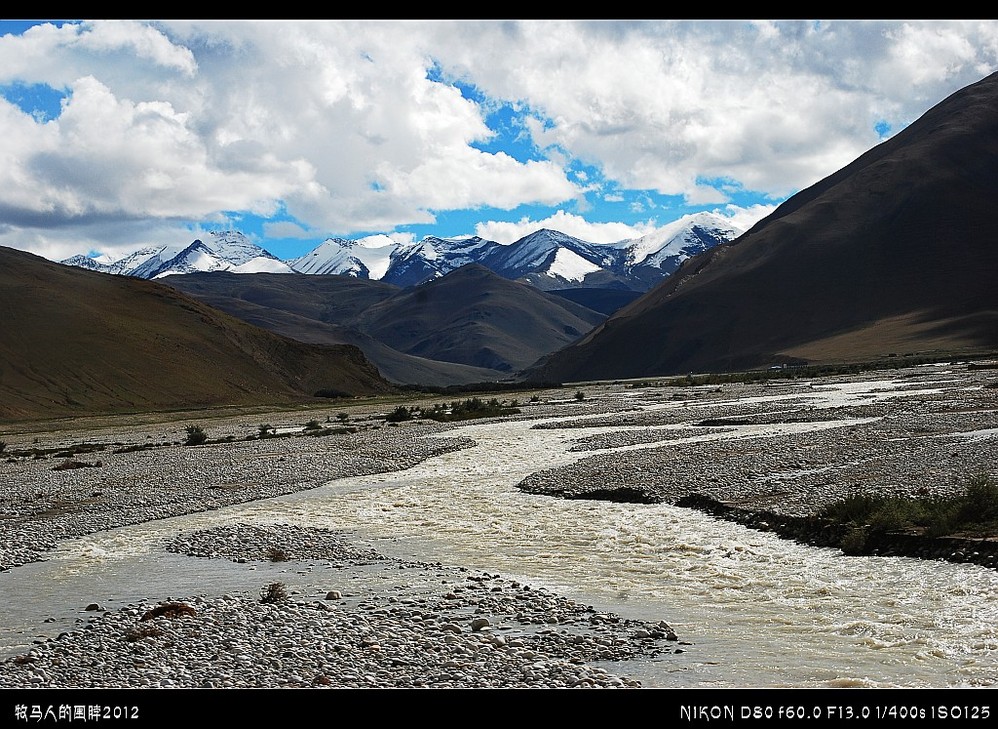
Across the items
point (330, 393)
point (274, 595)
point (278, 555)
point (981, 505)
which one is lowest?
point (278, 555)

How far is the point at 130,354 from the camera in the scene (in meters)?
110

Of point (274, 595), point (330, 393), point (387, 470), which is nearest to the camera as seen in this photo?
point (274, 595)

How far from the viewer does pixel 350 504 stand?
2755 cm

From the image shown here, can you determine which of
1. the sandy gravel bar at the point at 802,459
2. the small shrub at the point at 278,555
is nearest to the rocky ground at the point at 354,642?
the small shrub at the point at 278,555

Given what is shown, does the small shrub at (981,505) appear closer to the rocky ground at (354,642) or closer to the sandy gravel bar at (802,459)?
the sandy gravel bar at (802,459)

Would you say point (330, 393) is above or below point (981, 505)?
above

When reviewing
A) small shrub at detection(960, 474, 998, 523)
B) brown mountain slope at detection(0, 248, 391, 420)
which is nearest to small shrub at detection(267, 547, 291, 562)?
small shrub at detection(960, 474, 998, 523)

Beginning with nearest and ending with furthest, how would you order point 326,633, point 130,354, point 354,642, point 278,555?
point 354,642 < point 326,633 < point 278,555 < point 130,354

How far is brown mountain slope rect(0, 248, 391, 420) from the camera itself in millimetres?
97125

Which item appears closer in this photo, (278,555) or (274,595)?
(274,595)

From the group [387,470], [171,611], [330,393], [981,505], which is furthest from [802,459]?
[330,393]

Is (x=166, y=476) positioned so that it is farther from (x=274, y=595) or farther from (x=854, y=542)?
(x=854, y=542)
